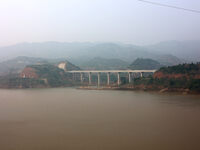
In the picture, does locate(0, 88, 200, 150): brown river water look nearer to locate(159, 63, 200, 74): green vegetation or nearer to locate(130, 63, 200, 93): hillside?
locate(130, 63, 200, 93): hillside

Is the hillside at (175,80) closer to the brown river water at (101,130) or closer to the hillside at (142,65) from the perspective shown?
the brown river water at (101,130)

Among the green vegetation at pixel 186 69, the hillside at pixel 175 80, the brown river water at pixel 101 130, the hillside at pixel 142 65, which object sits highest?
the hillside at pixel 142 65

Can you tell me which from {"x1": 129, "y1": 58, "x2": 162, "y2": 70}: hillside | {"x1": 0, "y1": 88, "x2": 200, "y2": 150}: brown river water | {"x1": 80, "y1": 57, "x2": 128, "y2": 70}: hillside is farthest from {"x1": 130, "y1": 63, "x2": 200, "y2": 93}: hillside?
{"x1": 80, "y1": 57, "x2": 128, "y2": 70}: hillside

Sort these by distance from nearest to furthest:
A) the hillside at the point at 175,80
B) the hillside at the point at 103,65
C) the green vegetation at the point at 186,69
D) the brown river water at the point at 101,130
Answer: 1. the brown river water at the point at 101,130
2. the hillside at the point at 175,80
3. the green vegetation at the point at 186,69
4. the hillside at the point at 103,65

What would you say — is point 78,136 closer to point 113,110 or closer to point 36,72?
point 113,110

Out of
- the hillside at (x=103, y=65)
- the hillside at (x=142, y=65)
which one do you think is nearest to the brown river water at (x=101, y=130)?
the hillside at (x=142, y=65)

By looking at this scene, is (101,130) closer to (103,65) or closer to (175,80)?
(175,80)

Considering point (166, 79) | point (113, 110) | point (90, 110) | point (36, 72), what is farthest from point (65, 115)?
point (36, 72)

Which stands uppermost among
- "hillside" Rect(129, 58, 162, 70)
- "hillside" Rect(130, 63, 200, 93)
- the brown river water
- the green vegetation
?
"hillside" Rect(129, 58, 162, 70)

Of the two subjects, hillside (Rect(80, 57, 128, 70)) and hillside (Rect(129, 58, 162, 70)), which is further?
hillside (Rect(80, 57, 128, 70))

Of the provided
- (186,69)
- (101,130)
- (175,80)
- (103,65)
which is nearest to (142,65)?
(103,65)

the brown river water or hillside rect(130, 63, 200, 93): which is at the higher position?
hillside rect(130, 63, 200, 93)

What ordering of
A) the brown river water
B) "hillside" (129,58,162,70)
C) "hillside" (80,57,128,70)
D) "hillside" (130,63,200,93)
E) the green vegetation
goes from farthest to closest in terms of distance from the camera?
"hillside" (80,57,128,70)
"hillside" (129,58,162,70)
the green vegetation
"hillside" (130,63,200,93)
the brown river water
